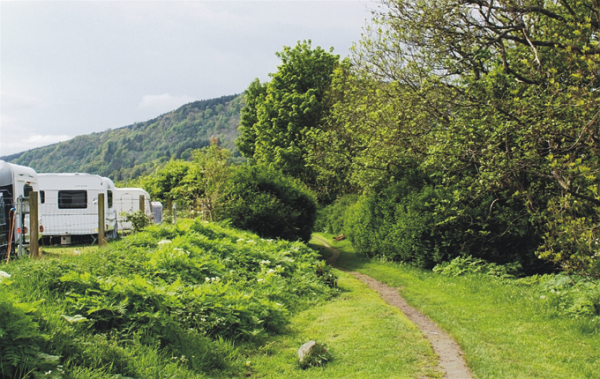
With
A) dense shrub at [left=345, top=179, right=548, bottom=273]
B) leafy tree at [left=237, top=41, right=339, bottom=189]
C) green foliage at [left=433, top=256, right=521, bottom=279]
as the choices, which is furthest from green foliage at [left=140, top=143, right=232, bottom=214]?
green foliage at [left=433, top=256, right=521, bottom=279]

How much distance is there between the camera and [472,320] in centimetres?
867

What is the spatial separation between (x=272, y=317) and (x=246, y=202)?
39.0 ft

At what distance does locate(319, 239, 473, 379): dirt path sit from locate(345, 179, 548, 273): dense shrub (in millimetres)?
3036

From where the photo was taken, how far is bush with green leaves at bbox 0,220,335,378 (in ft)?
16.2

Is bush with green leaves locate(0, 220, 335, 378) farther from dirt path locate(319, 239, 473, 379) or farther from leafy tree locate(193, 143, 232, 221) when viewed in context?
leafy tree locate(193, 143, 232, 221)

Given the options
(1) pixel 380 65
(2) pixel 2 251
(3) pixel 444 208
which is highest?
(1) pixel 380 65

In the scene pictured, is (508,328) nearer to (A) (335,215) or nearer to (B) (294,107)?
(A) (335,215)

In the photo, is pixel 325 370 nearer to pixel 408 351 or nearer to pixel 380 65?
pixel 408 351

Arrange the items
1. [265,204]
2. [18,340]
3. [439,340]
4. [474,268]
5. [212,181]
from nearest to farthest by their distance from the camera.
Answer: [18,340], [439,340], [474,268], [265,204], [212,181]

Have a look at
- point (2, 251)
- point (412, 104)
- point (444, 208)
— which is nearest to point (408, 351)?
point (444, 208)

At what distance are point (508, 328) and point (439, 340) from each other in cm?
129

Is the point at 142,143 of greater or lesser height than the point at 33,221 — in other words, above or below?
above

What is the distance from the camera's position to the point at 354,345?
7098mm

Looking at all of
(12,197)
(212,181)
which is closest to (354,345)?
(12,197)
